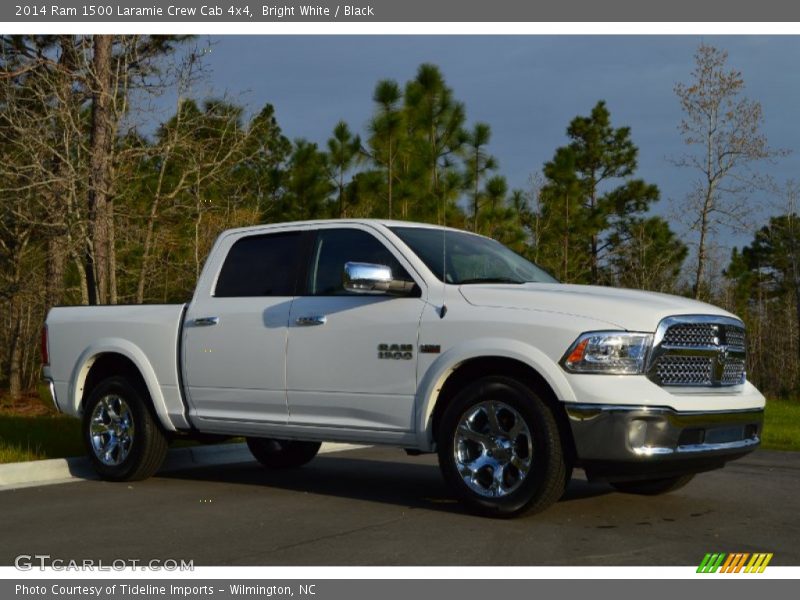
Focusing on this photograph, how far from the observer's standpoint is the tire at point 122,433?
925 centimetres

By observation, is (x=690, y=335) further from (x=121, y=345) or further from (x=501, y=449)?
(x=121, y=345)

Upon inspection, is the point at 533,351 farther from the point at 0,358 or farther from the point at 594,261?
the point at 594,261

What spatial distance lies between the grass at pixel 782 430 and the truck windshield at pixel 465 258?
234 inches

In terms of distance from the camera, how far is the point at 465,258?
26.9 ft

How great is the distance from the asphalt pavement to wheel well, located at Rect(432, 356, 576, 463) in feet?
2.02

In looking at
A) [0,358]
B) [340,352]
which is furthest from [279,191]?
[340,352]

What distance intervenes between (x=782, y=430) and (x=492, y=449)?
9.13 m

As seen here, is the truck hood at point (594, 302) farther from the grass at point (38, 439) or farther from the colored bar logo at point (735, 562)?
the grass at point (38, 439)

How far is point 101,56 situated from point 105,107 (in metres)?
2.32

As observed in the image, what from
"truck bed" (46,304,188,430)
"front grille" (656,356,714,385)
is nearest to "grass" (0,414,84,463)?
"truck bed" (46,304,188,430)

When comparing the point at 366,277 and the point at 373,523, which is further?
the point at 366,277

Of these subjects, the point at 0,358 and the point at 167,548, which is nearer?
the point at 167,548

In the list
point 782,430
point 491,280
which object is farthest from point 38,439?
point 782,430

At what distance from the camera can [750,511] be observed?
25.8 ft
